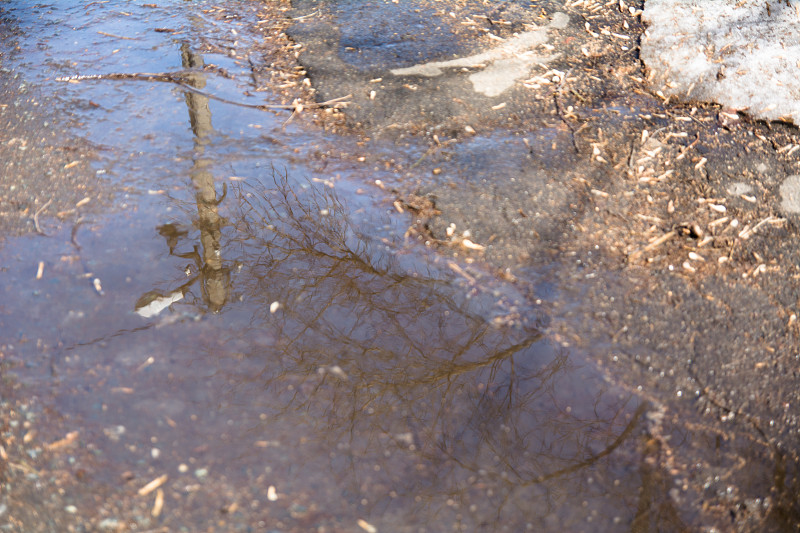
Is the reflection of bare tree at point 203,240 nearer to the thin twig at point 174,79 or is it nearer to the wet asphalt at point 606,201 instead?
the thin twig at point 174,79

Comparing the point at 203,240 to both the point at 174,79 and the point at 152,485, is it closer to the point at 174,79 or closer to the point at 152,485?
the point at 152,485

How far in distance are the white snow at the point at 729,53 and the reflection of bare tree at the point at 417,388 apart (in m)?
2.79

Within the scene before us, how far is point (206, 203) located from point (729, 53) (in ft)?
13.3

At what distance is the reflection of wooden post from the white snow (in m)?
3.35

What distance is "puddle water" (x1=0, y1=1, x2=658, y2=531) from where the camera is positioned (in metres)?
2.28

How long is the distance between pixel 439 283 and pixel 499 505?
47.2 inches

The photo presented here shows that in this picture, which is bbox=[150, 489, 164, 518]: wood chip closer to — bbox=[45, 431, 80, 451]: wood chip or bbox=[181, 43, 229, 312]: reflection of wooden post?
bbox=[45, 431, 80, 451]: wood chip

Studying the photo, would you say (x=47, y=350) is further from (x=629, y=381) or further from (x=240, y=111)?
(x=629, y=381)

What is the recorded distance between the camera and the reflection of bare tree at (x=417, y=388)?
2373 millimetres

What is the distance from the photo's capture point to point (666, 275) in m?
3.15

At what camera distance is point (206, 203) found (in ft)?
11.7

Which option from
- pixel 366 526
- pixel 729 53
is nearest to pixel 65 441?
pixel 366 526

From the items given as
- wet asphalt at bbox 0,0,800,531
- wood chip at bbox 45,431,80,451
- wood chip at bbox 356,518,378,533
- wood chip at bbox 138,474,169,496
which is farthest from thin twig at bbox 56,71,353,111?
wood chip at bbox 356,518,378,533

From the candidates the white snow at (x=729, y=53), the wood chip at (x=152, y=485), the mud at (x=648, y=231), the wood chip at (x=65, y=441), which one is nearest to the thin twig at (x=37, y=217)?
the wood chip at (x=65, y=441)
